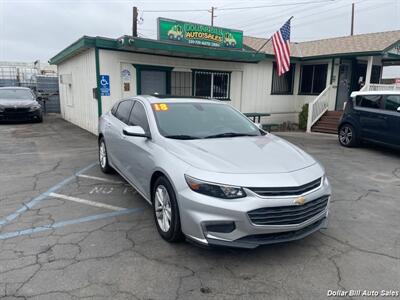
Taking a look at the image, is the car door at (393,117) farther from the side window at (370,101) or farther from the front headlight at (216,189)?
the front headlight at (216,189)

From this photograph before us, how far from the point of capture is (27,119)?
13.9 meters

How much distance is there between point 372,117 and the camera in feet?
28.0

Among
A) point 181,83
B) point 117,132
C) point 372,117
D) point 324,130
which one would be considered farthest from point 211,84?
point 117,132

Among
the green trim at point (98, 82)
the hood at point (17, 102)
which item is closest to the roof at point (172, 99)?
the green trim at point (98, 82)

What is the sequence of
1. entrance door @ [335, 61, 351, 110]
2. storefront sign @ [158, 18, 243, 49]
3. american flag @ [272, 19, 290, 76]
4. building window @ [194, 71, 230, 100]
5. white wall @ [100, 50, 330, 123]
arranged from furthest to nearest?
entrance door @ [335, 61, 351, 110] → building window @ [194, 71, 230, 100] → american flag @ [272, 19, 290, 76] → storefront sign @ [158, 18, 243, 49] → white wall @ [100, 50, 330, 123]

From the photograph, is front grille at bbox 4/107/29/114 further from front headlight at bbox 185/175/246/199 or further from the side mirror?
front headlight at bbox 185/175/246/199

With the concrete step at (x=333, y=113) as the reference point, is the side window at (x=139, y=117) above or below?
above

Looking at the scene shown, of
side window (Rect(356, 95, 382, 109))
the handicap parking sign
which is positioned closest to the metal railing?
side window (Rect(356, 95, 382, 109))

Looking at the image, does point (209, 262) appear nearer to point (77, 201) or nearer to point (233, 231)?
point (233, 231)

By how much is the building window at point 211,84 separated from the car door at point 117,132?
7013 millimetres

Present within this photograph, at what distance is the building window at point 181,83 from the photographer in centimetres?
1160

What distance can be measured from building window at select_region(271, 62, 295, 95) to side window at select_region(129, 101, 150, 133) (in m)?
10.8

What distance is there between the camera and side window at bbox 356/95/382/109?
8.46 m

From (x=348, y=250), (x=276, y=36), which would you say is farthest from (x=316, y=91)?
(x=348, y=250)
